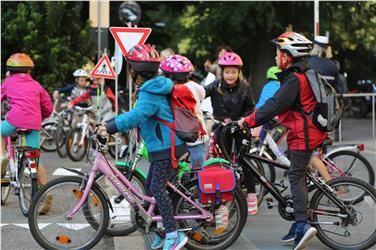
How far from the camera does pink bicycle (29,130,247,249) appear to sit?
Result: 5.97 metres

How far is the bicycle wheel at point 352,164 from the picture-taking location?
341 inches

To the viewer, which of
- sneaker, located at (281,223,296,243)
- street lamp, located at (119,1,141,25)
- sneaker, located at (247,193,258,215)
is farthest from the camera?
street lamp, located at (119,1,141,25)

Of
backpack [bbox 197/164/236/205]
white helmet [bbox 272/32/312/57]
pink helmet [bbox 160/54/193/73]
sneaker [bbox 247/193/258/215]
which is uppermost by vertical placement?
white helmet [bbox 272/32/312/57]

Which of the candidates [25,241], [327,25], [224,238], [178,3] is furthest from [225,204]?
[178,3]

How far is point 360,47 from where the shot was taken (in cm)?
2953

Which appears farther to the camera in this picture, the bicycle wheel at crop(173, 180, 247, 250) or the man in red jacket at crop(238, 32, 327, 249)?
the bicycle wheel at crop(173, 180, 247, 250)

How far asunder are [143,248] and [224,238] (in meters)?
0.75

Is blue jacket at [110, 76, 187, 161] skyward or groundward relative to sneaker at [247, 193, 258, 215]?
skyward

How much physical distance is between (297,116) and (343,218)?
1013 mm

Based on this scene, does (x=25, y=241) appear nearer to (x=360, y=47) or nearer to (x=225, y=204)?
(x=225, y=204)

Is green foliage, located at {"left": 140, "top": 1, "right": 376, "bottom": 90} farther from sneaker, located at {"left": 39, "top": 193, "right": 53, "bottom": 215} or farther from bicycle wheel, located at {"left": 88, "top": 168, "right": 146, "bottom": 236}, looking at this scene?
sneaker, located at {"left": 39, "top": 193, "right": 53, "bottom": 215}

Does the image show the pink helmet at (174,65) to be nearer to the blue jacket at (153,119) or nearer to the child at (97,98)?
the blue jacket at (153,119)

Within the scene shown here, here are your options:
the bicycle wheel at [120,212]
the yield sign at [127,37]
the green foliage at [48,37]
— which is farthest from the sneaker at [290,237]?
the green foliage at [48,37]

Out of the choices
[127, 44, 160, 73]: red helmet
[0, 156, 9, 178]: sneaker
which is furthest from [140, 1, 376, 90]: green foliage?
[127, 44, 160, 73]: red helmet
